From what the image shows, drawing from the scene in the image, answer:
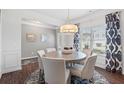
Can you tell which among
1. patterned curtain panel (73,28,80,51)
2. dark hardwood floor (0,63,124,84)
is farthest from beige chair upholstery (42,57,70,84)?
patterned curtain panel (73,28,80,51)

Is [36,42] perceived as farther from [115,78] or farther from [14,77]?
[115,78]

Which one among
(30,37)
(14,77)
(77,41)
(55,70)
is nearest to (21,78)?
(14,77)

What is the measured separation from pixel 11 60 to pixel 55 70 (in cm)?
238

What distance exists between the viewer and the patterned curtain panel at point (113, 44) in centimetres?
345

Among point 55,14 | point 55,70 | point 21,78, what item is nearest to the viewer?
point 55,70

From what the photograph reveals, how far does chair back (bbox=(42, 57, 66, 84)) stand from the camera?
1.78 meters

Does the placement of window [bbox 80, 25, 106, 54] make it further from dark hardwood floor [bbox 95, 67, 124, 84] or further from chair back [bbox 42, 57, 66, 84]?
chair back [bbox 42, 57, 66, 84]

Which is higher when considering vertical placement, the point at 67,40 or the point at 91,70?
the point at 67,40

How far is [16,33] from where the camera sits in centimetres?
372

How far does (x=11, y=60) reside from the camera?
11.8ft
